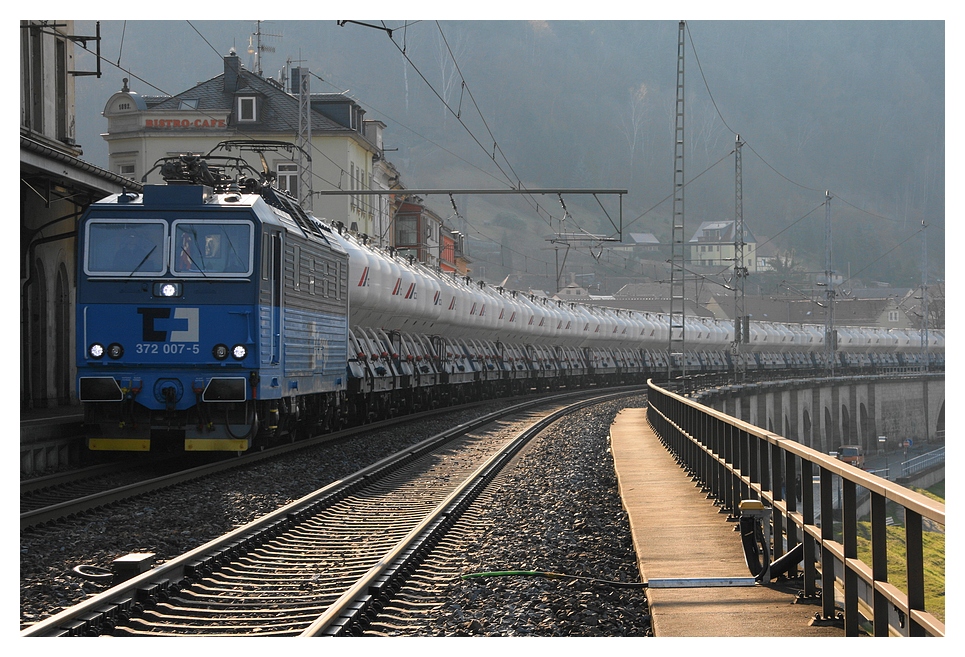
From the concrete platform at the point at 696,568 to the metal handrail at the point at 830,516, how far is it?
0.22 metres

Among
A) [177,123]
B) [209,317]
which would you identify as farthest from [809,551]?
[177,123]

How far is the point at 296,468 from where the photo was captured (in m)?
15.1

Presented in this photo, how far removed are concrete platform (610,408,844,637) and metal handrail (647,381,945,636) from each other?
0.22 m

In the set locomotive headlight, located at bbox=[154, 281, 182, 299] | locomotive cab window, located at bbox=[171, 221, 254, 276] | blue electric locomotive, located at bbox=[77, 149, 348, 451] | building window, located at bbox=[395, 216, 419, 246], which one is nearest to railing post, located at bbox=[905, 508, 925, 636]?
blue electric locomotive, located at bbox=[77, 149, 348, 451]

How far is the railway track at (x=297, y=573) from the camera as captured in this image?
6.54 metres

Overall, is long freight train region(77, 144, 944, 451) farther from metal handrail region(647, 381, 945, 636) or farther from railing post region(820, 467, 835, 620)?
railing post region(820, 467, 835, 620)

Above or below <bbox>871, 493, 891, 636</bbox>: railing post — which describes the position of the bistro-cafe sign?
above

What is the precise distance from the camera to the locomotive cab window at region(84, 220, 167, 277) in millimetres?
14812

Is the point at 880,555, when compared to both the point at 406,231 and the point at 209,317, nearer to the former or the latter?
the point at 209,317

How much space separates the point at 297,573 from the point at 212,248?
24.9 feet

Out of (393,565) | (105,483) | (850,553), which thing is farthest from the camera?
(105,483)

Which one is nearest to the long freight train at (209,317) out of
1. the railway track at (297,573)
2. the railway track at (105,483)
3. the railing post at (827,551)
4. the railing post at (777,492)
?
the railway track at (105,483)

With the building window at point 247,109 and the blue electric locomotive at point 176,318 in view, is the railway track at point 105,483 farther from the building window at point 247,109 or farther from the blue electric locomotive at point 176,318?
the building window at point 247,109

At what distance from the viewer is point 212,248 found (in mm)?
14891
